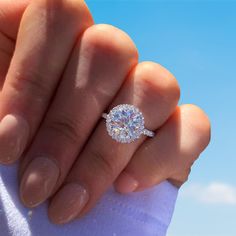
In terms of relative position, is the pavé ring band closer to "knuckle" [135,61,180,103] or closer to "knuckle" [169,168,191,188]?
"knuckle" [135,61,180,103]

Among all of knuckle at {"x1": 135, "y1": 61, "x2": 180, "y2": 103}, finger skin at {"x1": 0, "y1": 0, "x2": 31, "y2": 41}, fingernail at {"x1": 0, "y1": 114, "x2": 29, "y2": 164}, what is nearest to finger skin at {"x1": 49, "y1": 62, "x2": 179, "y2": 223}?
knuckle at {"x1": 135, "y1": 61, "x2": 180, "y2": 103}

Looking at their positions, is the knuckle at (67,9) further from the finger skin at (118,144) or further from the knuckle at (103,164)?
the knuckle at (103,164)

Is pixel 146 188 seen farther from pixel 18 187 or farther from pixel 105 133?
pixel 18 187

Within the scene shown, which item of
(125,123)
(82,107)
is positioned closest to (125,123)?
(125,123)

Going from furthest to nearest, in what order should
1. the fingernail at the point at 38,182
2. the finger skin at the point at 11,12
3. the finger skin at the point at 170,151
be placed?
the finger skin at the point at 11,12
the finger skin at the point at 170,151
the fingernail at the point at 38,182

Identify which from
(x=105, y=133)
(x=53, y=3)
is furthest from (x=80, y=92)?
(x=53, y=3)

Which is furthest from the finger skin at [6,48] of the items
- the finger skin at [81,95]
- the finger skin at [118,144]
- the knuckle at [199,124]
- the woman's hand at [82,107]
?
the knuckle at [199,124]
